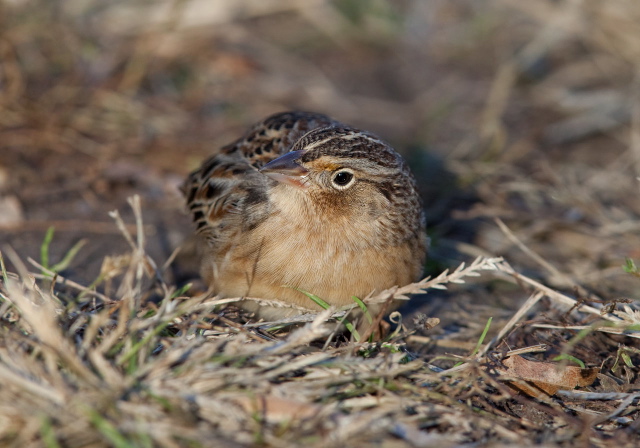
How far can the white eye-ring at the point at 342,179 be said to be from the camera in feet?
15.5

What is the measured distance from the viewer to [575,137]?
8562 mm

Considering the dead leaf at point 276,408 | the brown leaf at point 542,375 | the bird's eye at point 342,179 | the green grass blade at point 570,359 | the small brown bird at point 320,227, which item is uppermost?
the bird's eye at point 342,179

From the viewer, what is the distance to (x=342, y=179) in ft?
15.7

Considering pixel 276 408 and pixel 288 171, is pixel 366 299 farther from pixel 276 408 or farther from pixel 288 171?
pixel 276 408

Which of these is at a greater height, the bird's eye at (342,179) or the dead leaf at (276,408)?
the bird's eye at (342,179)

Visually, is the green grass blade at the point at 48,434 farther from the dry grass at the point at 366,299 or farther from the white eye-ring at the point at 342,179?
the white eye-ring at the point at 342,179

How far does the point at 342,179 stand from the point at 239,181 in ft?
2.93

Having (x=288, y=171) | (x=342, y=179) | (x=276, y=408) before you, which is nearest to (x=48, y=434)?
(x=276, y=408)

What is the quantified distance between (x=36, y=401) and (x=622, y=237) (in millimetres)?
5000

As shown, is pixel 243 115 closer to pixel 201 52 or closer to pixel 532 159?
pixel 201 52

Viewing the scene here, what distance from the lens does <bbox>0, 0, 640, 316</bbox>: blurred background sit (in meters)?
6.52

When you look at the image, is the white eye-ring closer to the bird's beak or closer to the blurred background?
the bird's beak

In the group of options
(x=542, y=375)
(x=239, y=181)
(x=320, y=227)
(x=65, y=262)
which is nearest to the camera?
(x=542, y=375)

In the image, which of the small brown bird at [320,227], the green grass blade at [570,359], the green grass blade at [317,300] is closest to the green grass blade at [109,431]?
the small brown bird at [320,227]
